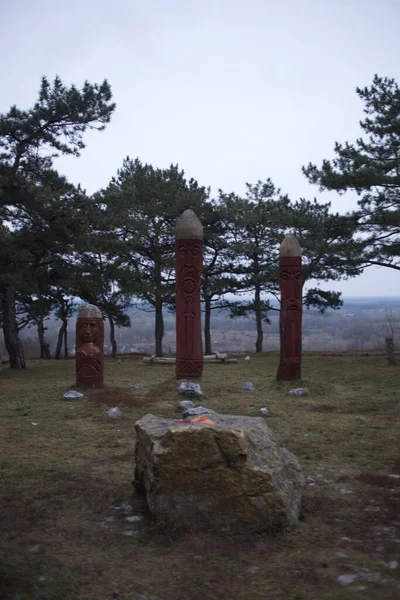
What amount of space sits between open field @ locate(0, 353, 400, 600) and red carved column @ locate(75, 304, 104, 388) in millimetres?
2823

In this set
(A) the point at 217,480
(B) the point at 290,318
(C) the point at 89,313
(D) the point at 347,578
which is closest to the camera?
(D) the point at 347,578

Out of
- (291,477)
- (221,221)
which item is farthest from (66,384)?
(221,221)

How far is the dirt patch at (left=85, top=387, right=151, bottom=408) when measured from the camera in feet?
36.0

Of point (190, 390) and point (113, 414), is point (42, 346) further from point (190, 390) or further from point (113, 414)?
point (113, 414)

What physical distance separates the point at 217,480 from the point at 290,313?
9.98 meters

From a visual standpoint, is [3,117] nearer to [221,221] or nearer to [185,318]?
[185,318]

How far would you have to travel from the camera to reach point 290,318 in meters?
14.4

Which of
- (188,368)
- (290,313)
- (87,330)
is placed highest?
(290,313)

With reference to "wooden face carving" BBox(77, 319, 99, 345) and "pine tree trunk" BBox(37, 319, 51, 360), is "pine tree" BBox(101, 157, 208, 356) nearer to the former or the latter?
"pine tree trunk" BBox(37, 319, 51, 360)

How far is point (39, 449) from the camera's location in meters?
7.43

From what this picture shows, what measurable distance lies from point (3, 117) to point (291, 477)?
15.5 metres

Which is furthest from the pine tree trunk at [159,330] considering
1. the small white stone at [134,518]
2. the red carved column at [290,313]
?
the small white stone at [134,518]

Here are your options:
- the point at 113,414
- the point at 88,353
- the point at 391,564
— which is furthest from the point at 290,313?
the point at 391,564

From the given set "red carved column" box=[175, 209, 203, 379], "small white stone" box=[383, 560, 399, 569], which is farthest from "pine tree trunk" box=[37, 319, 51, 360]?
"small white stone" box=[383, 560, 399, 569]
